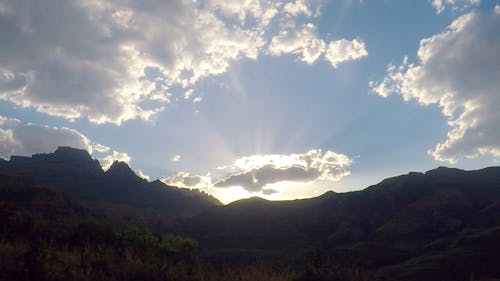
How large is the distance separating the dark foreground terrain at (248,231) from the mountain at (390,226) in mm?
272

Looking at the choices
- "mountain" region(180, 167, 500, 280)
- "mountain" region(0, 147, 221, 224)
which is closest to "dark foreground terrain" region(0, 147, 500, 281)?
"mountain" region(180, 167, 500, 280)

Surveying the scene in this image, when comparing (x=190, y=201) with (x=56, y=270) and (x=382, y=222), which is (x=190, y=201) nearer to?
(x=382, y=222)

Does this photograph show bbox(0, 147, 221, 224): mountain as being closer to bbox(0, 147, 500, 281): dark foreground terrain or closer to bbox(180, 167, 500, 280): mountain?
bbox(0, 147, 500, 281): dark foreground terrain

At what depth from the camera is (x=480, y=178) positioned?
12331 centimetres

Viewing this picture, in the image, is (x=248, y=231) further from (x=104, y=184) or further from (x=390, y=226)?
(x=104, y=184)

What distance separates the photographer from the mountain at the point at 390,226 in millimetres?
61844

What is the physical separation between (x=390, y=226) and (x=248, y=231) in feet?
100

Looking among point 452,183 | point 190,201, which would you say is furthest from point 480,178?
point 190,201

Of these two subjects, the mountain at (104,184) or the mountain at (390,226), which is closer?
the mountain at (390,226)

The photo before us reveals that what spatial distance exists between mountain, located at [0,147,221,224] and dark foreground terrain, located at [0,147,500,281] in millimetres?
770

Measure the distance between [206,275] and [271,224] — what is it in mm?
97348

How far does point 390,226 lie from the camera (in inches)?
3750

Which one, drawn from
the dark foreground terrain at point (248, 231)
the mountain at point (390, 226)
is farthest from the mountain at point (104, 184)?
the mountain at point (390, 226)

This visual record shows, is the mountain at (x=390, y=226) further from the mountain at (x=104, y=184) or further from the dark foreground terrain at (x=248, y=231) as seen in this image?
the mountain at (x=104, y=184)
